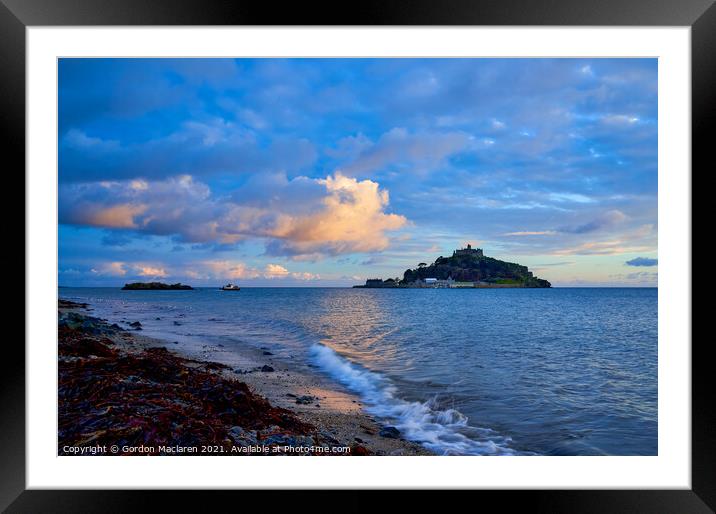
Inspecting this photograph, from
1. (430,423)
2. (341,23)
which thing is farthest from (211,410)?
(341,23)

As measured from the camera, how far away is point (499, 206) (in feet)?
26.2

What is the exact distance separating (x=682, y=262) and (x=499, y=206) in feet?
21.9

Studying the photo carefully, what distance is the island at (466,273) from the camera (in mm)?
9570

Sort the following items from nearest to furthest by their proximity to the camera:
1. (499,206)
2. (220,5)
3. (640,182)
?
(220,5)
(640,182)
(499,206)

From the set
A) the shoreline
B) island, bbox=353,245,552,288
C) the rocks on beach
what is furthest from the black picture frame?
island, bbox=353,245,552,288

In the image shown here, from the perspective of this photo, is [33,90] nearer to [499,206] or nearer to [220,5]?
[220,5]

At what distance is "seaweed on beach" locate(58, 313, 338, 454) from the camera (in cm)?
206

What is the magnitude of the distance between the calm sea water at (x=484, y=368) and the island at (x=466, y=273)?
1551mm

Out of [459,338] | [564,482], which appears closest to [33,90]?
[564,482]

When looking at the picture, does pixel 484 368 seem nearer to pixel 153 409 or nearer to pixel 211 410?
pixel 211 410

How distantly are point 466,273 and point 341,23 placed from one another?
31.7 feet

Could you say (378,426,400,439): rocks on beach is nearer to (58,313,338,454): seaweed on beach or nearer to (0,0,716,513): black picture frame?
(58,313,338,454): seaweed on beach

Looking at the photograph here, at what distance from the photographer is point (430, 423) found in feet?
10.3

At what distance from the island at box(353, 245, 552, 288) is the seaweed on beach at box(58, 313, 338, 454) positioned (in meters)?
7.19
